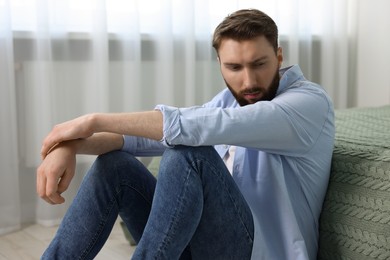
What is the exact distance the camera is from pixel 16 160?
7.32 feet

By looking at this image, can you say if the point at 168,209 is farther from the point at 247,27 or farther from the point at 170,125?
the point at 247,27

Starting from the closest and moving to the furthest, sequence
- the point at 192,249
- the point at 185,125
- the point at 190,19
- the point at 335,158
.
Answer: the point at 185,125
the point at 192,249
the point at 335,158
the point at 190,19

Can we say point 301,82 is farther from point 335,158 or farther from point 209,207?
point 209,207

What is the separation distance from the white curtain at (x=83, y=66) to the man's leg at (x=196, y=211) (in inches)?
50.6

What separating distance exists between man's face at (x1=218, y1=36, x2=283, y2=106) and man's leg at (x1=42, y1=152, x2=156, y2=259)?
0.33m

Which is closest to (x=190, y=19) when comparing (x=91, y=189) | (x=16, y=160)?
(x=16, y=160)

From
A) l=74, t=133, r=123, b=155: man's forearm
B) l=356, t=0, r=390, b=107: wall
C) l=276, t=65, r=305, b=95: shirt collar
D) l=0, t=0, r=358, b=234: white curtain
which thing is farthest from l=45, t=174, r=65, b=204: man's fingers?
l=356, t=0, r=390, b=107: wall

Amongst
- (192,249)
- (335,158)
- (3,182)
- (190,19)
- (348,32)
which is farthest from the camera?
(348,32)

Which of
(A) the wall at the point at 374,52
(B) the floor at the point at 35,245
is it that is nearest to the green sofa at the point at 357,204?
(B) the floor at the point at 35,245

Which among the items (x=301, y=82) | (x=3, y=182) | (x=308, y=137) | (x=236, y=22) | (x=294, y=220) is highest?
(x=236, y=22)

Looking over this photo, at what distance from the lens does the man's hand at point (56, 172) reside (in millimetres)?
1195

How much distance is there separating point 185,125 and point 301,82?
36 cm

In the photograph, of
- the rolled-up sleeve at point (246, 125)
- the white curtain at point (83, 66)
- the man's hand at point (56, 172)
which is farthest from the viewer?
the white curtain at point (83, 66)

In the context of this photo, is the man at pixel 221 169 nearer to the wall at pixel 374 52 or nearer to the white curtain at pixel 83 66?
the white curtain at pixel 83 66
